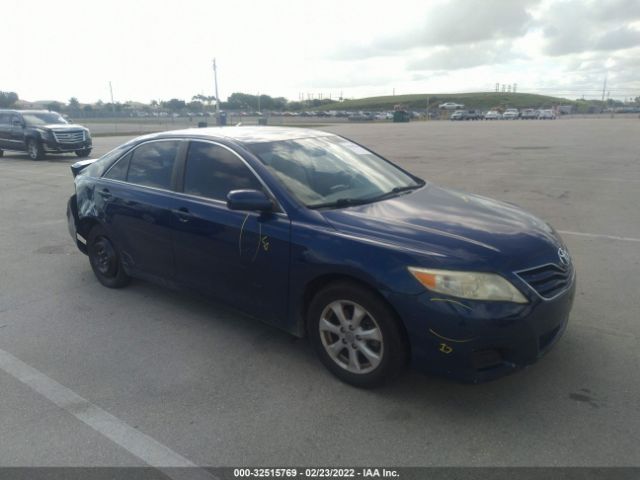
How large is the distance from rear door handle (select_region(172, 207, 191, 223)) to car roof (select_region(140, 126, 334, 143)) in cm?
64

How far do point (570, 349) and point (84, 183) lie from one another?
4.68 m

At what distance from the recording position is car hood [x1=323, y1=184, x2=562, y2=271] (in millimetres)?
2936

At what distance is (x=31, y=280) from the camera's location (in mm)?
5445

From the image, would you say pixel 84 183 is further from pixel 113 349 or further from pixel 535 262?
pixel 535 262

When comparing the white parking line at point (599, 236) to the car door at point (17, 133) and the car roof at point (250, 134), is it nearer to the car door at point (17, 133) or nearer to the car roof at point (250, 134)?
the car roof at point (250, 134)

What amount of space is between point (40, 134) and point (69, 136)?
3.04 ft

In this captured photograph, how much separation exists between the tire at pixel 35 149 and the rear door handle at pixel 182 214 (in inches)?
640

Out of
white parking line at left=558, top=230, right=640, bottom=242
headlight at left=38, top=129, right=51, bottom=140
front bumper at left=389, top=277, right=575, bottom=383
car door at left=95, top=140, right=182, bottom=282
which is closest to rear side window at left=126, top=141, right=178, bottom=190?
car door at left=95, top=140, right=182, bottom=282

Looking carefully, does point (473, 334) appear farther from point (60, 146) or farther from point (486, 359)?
point (60, 146)

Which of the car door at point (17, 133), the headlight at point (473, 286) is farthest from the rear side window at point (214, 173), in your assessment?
the car door at point (17, 133)

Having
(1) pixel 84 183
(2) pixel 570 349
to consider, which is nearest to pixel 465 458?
(2) pixel 570 349

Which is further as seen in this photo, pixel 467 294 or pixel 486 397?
pixel 486 397

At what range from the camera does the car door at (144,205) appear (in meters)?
4.30

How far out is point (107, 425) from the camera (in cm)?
297
